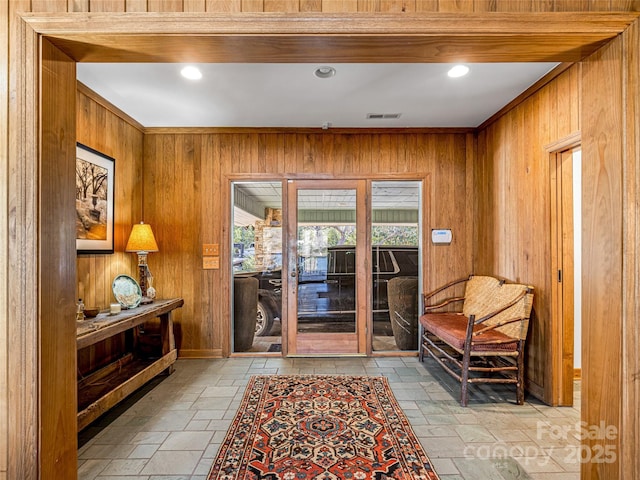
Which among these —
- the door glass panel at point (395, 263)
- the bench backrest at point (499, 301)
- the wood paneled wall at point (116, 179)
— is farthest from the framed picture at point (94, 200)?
the bench backrest at point (499, 301)

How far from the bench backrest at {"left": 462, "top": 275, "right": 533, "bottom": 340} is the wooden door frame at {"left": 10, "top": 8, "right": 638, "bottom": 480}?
66.3 inches

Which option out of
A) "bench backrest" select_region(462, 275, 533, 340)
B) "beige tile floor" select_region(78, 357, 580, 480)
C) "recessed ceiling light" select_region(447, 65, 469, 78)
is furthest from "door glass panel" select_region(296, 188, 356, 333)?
"recessed ceiling light" select_region(447, 65, 469, 78)

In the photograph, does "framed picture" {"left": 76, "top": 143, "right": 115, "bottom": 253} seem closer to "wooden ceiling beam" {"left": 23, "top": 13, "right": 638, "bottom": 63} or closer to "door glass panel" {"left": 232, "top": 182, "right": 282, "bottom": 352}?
"door glass panel" {"left": 232, "top": 182, "right": 282, "bottom": 352}

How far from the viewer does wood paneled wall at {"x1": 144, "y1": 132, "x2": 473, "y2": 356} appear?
155 inches

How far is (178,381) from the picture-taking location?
10.7 feet

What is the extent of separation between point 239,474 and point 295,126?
3290mm

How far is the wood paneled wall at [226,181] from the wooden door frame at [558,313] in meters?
1.22

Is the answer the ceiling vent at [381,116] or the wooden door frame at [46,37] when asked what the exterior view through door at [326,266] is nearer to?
the ceiling vent at [381,116]

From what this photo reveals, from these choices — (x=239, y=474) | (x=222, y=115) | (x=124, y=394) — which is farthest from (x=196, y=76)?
(x=239, y=474)

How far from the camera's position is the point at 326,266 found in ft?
13.1

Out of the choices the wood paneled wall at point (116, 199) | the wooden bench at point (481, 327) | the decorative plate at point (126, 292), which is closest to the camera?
the wooden bench at point (481, 327)

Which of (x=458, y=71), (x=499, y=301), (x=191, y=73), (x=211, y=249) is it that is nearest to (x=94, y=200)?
(x=211, y=249)

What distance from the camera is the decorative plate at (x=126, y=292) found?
3.03 metres

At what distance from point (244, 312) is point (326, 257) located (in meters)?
1.22
